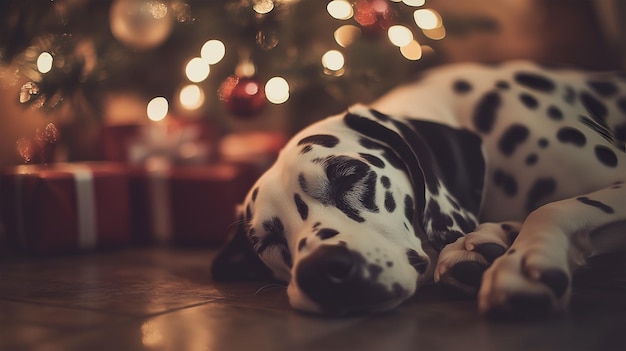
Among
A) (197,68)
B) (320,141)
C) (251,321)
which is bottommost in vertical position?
(251,321)

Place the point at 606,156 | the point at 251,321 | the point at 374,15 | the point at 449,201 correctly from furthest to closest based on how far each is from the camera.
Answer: the point at 374,15 < the point at 606,156 < the point at 449,201 < the point at 251,321

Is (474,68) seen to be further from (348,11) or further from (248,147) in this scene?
(248,147)

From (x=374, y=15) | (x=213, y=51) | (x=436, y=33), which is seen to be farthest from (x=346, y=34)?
(x=213, y=51)

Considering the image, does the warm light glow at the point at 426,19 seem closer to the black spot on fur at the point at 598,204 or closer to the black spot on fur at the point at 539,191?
the black spot on fur at the point at 539,191

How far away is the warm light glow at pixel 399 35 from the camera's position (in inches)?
140

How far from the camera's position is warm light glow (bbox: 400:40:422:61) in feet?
12.5

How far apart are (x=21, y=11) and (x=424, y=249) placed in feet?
7.07

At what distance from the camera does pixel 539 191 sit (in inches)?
97.8

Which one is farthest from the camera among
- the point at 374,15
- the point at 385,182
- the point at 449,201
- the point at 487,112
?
the point at 374,15

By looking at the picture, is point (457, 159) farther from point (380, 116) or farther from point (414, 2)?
point (414, 2)

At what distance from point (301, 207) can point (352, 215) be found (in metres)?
0.16

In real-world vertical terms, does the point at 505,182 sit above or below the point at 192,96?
below

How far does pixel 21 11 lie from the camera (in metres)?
3.16

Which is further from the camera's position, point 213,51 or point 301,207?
point 213,51
